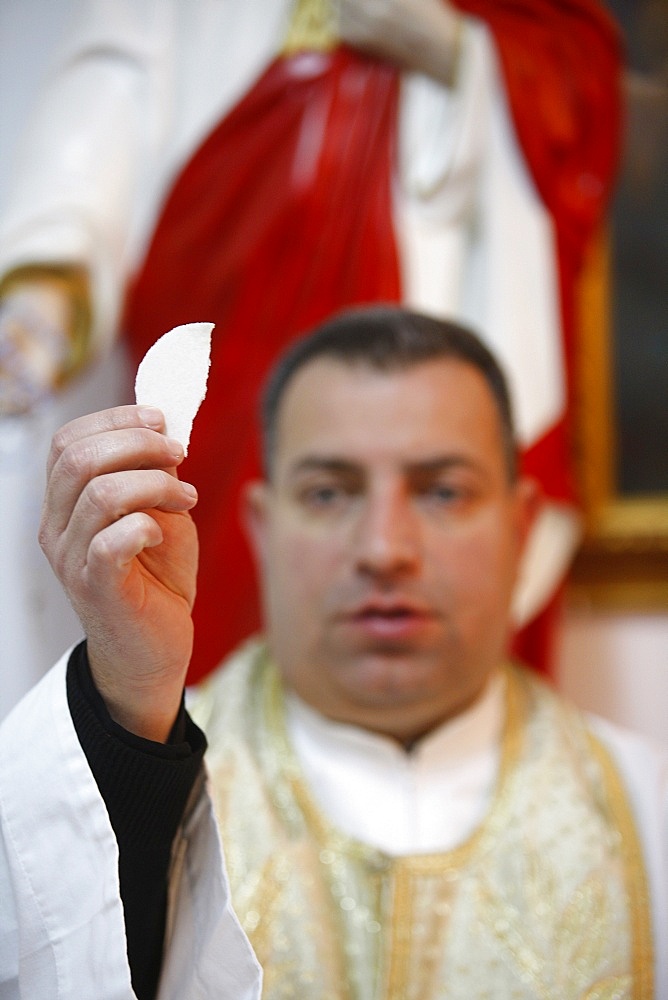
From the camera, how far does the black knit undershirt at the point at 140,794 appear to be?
23.0 inches

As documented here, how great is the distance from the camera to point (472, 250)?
5.02ft

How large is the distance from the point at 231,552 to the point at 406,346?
1.58ft

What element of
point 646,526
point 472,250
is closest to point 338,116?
point 472,250

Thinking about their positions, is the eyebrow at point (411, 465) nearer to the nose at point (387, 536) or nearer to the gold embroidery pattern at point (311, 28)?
the nose at point (387, 536)

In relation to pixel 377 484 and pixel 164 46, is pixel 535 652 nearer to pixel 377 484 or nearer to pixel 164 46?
pixel 377 484

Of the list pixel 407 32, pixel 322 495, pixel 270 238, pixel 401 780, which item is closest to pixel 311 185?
pixel 270 238

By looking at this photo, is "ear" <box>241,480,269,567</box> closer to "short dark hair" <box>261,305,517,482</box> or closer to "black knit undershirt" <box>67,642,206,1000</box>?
"short dark hair" <box>261,305,517,482</box>

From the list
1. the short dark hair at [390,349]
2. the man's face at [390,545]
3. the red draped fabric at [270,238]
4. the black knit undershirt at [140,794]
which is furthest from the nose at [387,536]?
the red draped fabric at [270,238]

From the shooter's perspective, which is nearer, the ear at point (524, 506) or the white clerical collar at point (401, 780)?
the white clerical collar at point (401, 780)

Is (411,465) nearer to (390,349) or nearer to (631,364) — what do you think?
(390,349)

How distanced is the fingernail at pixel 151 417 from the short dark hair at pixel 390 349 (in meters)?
A: 0.48

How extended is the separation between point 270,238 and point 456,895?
910 mm

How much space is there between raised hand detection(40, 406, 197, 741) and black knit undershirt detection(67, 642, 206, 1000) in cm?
1

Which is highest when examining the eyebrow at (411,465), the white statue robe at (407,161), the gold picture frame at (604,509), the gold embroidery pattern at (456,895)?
the white statue robe at (407,161)
